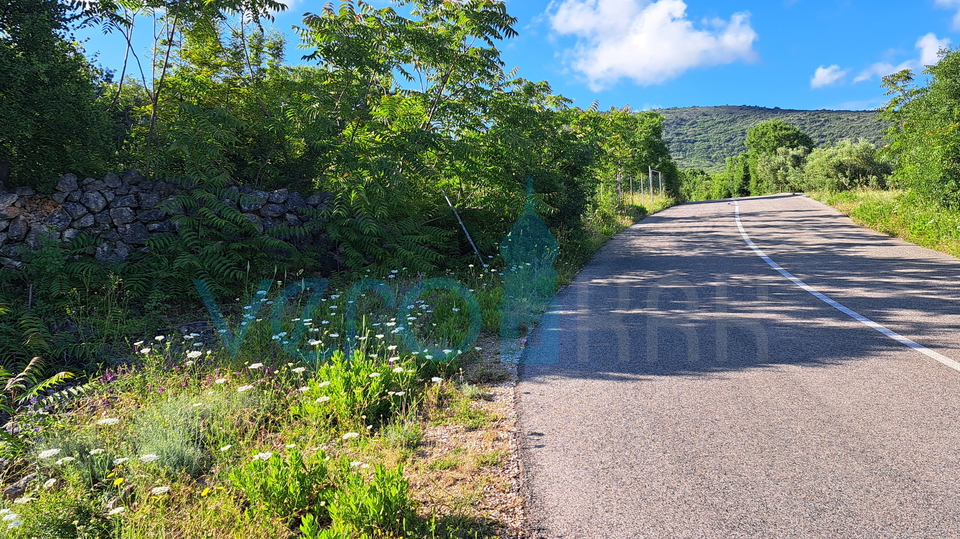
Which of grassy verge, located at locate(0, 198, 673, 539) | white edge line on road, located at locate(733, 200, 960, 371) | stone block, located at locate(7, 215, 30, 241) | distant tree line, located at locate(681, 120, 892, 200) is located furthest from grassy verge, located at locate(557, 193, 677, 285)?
distant tree line, located at locate(681, 120, 892, 200)

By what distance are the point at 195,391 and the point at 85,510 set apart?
1495 mm

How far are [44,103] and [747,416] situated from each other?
854 centimetres

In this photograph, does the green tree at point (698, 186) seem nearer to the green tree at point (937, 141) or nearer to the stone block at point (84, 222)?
the green tree at point (937, 141)

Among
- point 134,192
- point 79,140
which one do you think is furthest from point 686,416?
point 79,140

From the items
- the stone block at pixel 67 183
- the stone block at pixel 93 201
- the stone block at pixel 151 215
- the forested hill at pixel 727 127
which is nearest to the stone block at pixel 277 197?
the stone block at pixel 151 215

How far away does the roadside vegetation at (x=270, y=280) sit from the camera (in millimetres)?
2992

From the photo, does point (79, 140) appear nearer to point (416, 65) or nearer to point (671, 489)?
point (416, 65)

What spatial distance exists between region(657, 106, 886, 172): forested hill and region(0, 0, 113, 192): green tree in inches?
3803

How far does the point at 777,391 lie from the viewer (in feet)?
14.0

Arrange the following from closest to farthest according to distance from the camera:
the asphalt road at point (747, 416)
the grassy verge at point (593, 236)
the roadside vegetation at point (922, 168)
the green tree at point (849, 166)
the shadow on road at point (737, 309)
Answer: the asphalt road at point (747, 416)
the shadow on road at point (737, 309)
the grassy verge at point (593, 236)
the roadside vegetation at point (922, 168)
the green tree at point (849, 166)

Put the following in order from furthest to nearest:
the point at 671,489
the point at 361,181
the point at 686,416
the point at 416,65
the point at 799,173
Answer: the point at 799,173 → the point at 416,65 → the point at 361,181 → the point at 686,416 → the point at 671,489

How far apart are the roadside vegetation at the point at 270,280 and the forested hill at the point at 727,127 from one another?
92366 mm

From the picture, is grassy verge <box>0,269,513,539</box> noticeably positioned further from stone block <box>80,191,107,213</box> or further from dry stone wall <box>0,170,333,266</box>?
stone block <box>80,191,107,213</box>

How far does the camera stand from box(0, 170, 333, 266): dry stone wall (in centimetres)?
693
